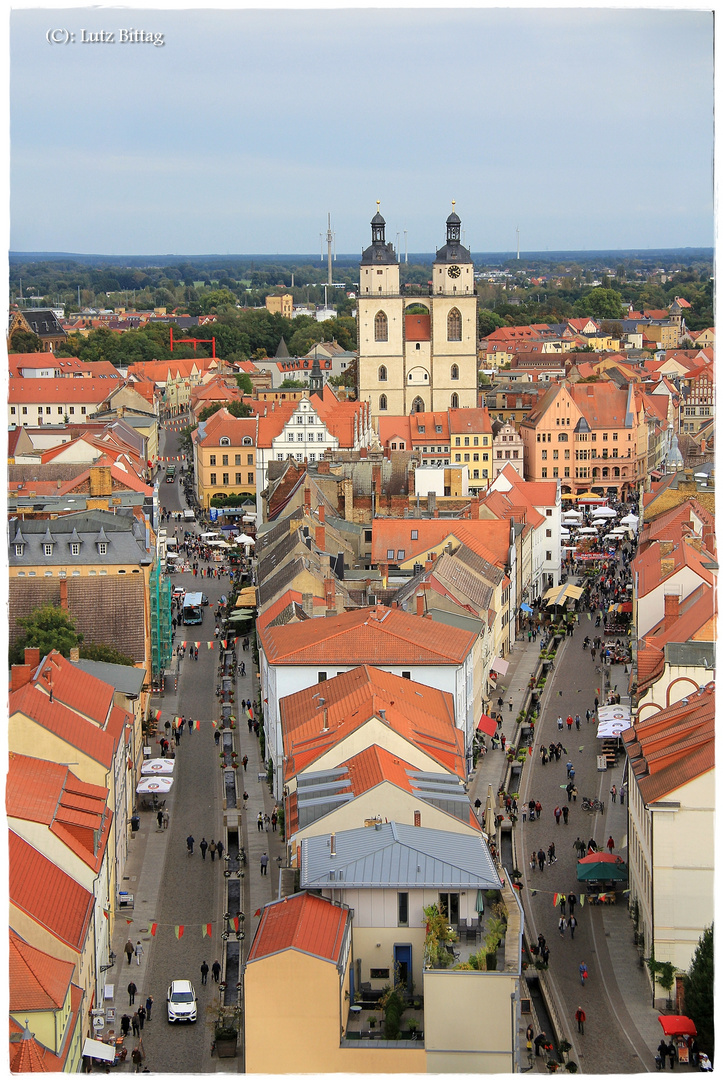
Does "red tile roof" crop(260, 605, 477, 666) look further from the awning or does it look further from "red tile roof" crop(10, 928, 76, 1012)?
"red tile roof" crop(10, 928, 76, 1012)

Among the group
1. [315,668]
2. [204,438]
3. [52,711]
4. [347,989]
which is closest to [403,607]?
[315,668]

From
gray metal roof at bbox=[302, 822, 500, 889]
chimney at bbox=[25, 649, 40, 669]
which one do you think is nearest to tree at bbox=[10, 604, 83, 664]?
chimney at bbox=[25, 649, 40, 669]

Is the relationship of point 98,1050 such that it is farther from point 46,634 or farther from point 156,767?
point 46,634

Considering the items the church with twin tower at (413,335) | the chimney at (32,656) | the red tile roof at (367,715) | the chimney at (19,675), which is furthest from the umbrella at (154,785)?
the church with twin tower at (413,335)

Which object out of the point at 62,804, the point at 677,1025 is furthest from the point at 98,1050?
the point at 677,1025

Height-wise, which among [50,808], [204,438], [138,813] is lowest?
[138,813]

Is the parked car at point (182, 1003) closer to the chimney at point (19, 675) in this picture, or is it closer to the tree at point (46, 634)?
the chimney at point (19, 675)

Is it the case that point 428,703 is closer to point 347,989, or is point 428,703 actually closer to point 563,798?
point 563,798
